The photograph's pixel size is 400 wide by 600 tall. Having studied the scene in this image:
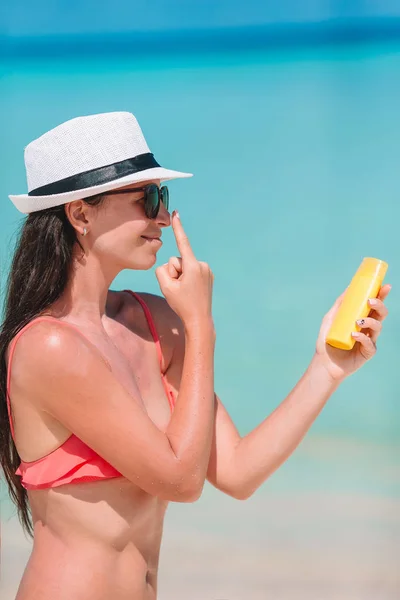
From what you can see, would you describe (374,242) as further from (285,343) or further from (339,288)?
(285,343)

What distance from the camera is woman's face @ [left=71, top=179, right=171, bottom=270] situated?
180 centimetres

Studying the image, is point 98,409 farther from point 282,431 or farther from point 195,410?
point 282,431

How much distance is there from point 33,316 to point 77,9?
102 inches

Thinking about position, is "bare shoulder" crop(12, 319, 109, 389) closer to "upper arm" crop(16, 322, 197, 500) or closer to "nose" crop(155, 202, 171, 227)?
"upper arm" crop(16, 322, 197, 500)

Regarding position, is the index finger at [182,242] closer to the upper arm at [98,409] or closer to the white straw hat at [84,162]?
the white straw hat at [84,162]

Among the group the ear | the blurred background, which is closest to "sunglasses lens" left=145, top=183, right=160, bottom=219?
the ear

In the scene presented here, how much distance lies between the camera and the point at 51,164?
5.88ft

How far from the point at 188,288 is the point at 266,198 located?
251 centimetres

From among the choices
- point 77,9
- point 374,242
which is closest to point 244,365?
point 374,242

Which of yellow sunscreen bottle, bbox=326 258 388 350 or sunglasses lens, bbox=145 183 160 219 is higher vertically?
sunglasses lens, bbox=145 183 160 219

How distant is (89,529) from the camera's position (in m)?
1.77

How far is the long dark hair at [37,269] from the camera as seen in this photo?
5.82ft

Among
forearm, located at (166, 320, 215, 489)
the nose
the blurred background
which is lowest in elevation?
the blurred background

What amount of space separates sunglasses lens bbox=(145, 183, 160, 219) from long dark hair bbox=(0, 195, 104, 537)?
0.09 meters
